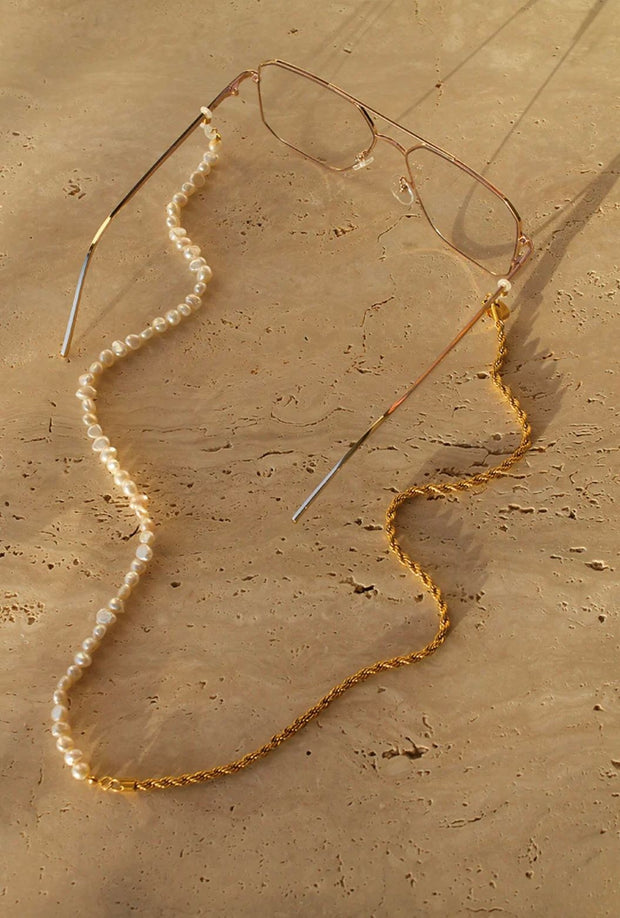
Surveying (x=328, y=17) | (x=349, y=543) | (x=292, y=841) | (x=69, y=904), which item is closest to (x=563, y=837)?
(x=292, y=841)

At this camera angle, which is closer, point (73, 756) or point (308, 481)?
point (73, 756)

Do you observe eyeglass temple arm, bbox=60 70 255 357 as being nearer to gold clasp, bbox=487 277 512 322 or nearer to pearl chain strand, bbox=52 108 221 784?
pearl chain strand, bbox=52 108 221 784

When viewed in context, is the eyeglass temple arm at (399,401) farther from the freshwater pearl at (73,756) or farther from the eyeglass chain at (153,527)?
the freshwater pearl at (73,756)

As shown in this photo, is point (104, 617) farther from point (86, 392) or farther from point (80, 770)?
point (86, 392)

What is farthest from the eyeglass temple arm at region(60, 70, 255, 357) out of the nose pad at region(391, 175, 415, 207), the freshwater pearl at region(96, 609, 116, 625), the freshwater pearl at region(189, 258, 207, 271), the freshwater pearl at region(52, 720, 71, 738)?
the freshwater pearl at region(52, 720, 71, 738)

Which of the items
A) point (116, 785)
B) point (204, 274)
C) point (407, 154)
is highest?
point (407, 154)

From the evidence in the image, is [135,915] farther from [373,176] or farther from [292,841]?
[373,176]

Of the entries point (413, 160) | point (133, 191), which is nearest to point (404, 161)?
point (413, 160)

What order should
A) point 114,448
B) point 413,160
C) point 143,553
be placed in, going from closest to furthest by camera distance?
1. point 143,553
2. point 114,448
3. point 413,160
